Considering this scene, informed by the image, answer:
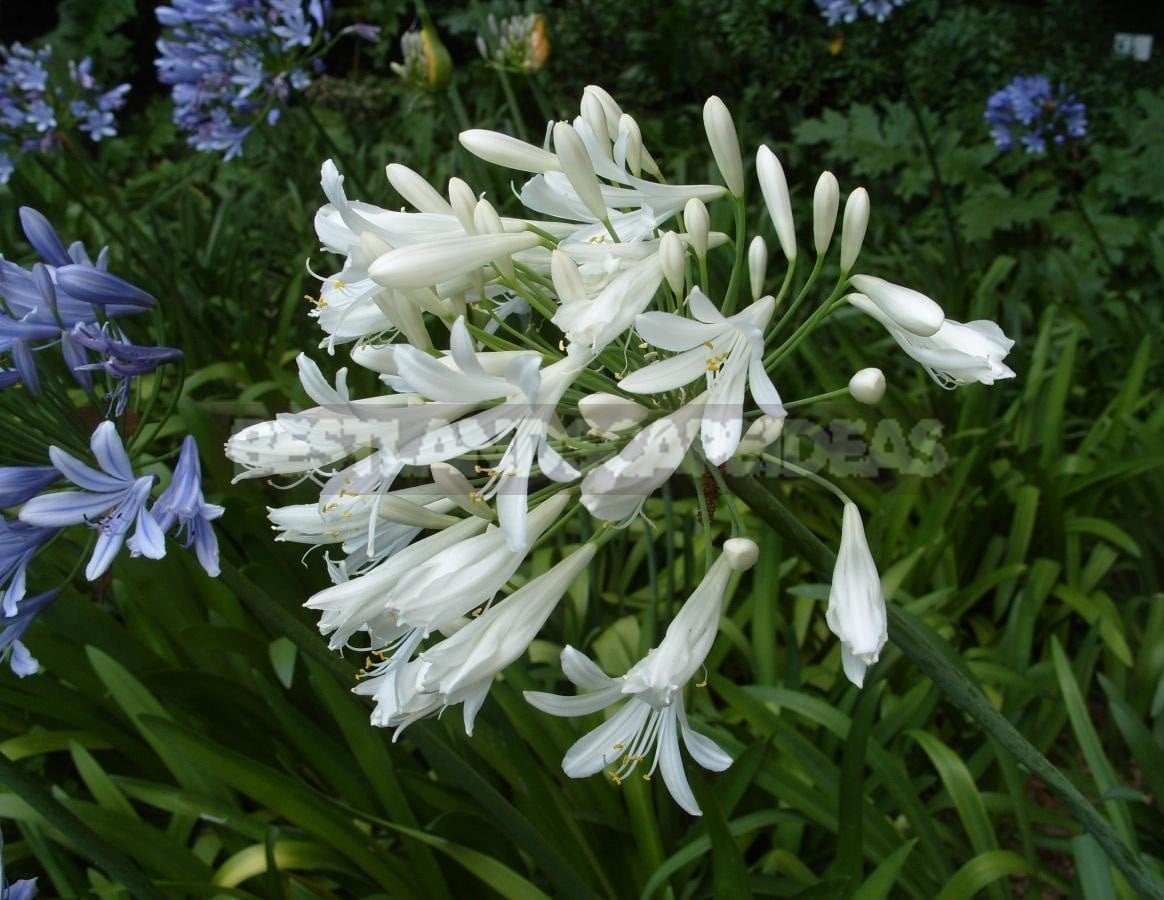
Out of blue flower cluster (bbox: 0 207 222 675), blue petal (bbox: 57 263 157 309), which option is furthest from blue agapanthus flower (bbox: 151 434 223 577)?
blue petal (bbox: 57 263 157 309)

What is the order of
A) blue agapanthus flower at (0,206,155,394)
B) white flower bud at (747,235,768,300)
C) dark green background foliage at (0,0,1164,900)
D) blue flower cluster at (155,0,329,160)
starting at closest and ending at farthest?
white flower bud at (747,235,768,300), blue agapanthus flower at (0,206,155,394), dark green background foliage at (0,0,1164,900), blue flower cluster at (155,0,329,160)

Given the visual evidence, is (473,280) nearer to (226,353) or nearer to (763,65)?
(226,353)

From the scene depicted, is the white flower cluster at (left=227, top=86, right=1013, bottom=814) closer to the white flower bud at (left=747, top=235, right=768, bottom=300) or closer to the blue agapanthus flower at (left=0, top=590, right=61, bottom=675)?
the white flower bud at (left=747, top=235, right=768, bottom=300)

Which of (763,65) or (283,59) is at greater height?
(283,59)

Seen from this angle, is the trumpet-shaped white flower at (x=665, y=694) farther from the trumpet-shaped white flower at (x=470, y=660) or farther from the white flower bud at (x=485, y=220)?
the white flower bud at (x=485, y=220)

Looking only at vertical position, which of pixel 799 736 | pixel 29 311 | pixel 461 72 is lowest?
pixel 799 736

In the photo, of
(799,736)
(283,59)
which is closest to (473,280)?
(799,736)

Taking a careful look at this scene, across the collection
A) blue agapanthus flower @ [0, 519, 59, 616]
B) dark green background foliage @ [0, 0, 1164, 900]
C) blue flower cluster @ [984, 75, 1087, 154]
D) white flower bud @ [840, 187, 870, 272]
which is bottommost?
dark green background foliage @ [0, 0, 1164, 900]
